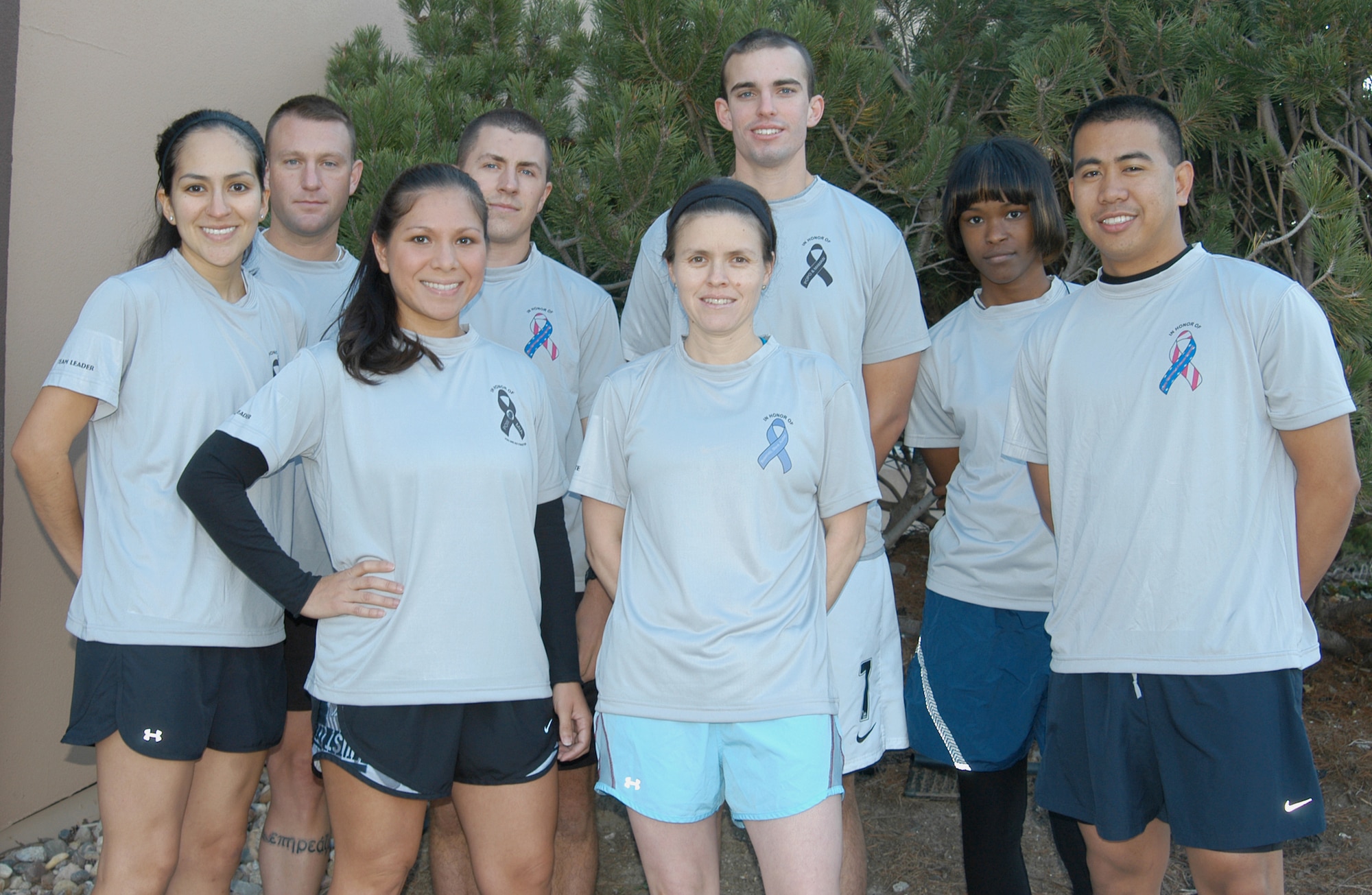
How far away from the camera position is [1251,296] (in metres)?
2.25

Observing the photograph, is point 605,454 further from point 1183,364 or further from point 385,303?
point 1183,364

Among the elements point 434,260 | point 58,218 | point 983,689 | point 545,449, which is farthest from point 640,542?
point 58,218

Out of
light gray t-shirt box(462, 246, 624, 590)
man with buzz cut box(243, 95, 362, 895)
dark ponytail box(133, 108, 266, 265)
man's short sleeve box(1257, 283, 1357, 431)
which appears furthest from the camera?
light gray t-shirt box(462, 246, 624, 590)

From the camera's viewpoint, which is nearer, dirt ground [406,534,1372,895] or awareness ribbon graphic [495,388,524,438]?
awareness ribbon graphic [495,388,524,438]

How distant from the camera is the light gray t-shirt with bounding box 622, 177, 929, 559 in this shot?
2777mm

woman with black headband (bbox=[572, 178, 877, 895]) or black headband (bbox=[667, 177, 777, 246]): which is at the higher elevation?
black headband (bbox=[667, 177, 777, 246])

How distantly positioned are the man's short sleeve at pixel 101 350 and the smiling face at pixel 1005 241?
2121 millimetres

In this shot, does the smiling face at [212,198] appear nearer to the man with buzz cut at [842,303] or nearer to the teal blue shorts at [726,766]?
the man with buzz cut at [842,303]

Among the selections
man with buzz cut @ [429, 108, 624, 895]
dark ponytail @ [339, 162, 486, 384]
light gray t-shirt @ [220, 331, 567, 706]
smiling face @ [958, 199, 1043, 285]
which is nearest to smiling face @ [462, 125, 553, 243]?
man with buzz cut @ [429, 108, 624, 895]

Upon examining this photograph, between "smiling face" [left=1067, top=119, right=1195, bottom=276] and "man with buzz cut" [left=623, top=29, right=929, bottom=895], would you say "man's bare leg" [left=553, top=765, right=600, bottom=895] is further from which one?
"smiling face" [left=1067, top=119, right=1195, bottom=276]

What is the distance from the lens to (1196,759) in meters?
2.24

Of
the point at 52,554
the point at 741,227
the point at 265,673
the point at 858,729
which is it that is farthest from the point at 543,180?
the point at 52,554

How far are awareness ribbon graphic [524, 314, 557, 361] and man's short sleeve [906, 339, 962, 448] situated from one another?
A: 39.3 inches

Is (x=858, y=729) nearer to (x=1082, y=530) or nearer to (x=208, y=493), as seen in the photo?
(x=1082, y=530)
